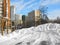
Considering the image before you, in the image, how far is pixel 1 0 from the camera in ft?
36.8

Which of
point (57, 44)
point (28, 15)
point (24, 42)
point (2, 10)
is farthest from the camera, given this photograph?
point (28, 15)

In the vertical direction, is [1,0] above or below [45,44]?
above

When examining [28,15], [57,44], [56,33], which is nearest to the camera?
[57,44]

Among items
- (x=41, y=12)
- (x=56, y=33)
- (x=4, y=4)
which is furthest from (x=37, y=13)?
(x=56, y=33)

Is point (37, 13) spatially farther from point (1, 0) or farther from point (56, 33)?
point (56, 33)

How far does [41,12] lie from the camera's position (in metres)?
17.2

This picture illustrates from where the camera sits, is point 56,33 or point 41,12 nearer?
point 56,33

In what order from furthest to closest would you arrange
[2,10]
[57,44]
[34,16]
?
[34,16]
[2,10]
[57,44]

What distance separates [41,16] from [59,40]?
13.4m

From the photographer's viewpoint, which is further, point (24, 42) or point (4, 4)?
point (4, 4)

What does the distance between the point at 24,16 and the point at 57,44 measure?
1485cm

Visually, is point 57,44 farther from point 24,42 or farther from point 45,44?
point 24,42

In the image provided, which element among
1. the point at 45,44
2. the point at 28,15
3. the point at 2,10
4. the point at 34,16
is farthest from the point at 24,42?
the point at 28,15

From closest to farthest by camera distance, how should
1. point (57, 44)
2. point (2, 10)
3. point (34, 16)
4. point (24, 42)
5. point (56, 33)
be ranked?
point (57, 44) < point (24, 42) < point (56, 33) < point (2, 10) < point (34, 16)
